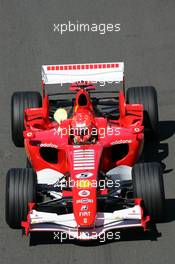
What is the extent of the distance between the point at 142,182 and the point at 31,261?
7.91ft

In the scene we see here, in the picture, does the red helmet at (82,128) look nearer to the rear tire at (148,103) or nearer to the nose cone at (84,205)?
the nose cone at (84,205)

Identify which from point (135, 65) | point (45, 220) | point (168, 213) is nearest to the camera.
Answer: point (45, 220)

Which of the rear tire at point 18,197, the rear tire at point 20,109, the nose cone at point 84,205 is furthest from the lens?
the rear tire at point 20,109

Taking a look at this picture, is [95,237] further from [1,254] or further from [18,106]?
[18,106]

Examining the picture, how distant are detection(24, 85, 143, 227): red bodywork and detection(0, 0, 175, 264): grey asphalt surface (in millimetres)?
1085

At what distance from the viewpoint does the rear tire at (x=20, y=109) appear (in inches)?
762

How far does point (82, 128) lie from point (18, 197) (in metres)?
2.12

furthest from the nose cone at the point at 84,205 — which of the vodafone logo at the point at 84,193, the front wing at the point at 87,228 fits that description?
the front wing at the point at 87,228

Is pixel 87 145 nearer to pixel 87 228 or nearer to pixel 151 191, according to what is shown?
pixel 151 191

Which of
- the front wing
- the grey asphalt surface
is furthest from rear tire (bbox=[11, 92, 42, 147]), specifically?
the front wing

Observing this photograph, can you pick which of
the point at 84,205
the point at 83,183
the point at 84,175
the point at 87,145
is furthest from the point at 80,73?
the point at 84,205

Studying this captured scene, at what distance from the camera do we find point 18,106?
19531 mm

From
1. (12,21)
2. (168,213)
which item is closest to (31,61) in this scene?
(12,21)

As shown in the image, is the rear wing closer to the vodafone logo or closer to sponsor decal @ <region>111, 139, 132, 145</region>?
sponsor decal @ <region>111, 139, 132, 145</region>
